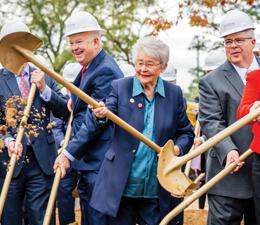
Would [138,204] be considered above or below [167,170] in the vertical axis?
below

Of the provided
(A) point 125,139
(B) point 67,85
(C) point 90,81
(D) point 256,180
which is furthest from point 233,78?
(B) point 67,85

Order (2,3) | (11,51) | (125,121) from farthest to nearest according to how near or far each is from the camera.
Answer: (2,3)
(125,121)
(11,51)

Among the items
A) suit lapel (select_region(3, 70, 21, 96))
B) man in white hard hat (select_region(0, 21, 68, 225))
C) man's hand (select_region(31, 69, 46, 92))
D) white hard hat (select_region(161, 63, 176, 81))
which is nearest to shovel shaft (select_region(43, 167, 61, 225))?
man in white hard hat (select_region(0, 21, 68, 225))

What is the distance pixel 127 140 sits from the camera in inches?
183

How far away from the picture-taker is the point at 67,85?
13.2ft

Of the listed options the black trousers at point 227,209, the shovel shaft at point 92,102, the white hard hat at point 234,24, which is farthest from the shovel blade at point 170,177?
the white hard hat at point 234,24

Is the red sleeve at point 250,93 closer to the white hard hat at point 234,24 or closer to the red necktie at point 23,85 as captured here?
the white hard hat at point 234,24

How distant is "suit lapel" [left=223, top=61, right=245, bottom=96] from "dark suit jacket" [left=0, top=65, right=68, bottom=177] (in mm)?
1683

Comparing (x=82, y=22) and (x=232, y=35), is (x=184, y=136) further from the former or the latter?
(x=82, y=22)

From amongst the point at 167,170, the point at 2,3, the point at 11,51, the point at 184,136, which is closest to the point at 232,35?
the point at 184,136

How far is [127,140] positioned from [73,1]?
25.7m

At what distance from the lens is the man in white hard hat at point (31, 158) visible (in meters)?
5.61

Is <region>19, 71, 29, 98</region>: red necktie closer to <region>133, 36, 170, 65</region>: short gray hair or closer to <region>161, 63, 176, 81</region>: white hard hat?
<region>133, 36, 170, 65</region>: short gray hair

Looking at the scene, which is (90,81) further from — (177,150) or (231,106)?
(231,106)
